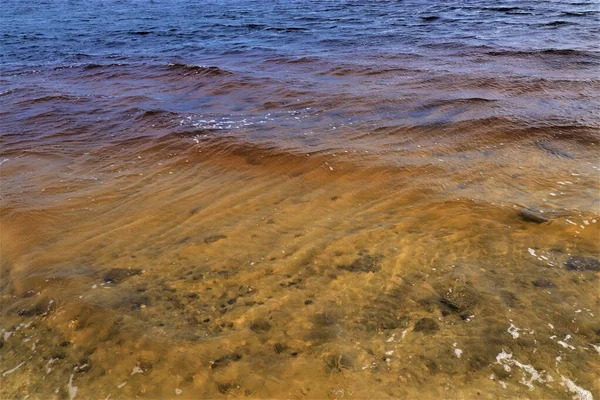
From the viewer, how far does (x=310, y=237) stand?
11.3ft

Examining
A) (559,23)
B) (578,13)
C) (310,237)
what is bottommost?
(310,237)

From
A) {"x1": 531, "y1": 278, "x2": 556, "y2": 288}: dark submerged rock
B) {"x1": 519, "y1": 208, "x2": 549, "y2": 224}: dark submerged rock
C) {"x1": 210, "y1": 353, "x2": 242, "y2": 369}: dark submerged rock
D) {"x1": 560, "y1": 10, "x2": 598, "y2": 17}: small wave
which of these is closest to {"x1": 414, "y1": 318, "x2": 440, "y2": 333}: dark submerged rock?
{"x1": 531, "y1": 278, "x2": 556, "y2": 288}: dark submerged rock

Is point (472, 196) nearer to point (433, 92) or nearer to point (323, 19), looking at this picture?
point (433, 92)

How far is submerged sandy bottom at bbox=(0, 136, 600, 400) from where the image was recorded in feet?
7.70

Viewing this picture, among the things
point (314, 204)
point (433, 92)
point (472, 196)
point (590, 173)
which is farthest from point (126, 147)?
point (590, 173)

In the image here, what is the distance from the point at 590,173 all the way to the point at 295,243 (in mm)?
2924

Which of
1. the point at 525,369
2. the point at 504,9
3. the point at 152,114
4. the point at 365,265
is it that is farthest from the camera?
the point at 504,9

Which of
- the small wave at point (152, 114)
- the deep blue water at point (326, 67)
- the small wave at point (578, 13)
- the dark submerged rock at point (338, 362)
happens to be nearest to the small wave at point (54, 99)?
the deep blue water at point (326, 67)

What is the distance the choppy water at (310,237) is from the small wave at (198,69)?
3.26 feet

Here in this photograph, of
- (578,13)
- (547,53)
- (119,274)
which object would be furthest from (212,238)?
(578,13)

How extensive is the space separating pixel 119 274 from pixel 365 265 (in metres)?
1.75

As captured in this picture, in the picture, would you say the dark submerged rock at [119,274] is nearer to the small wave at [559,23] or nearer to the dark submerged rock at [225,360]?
the dark submerged rock at [225,360]

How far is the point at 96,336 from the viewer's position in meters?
2.66

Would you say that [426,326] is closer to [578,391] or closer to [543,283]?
→ [578,391]
